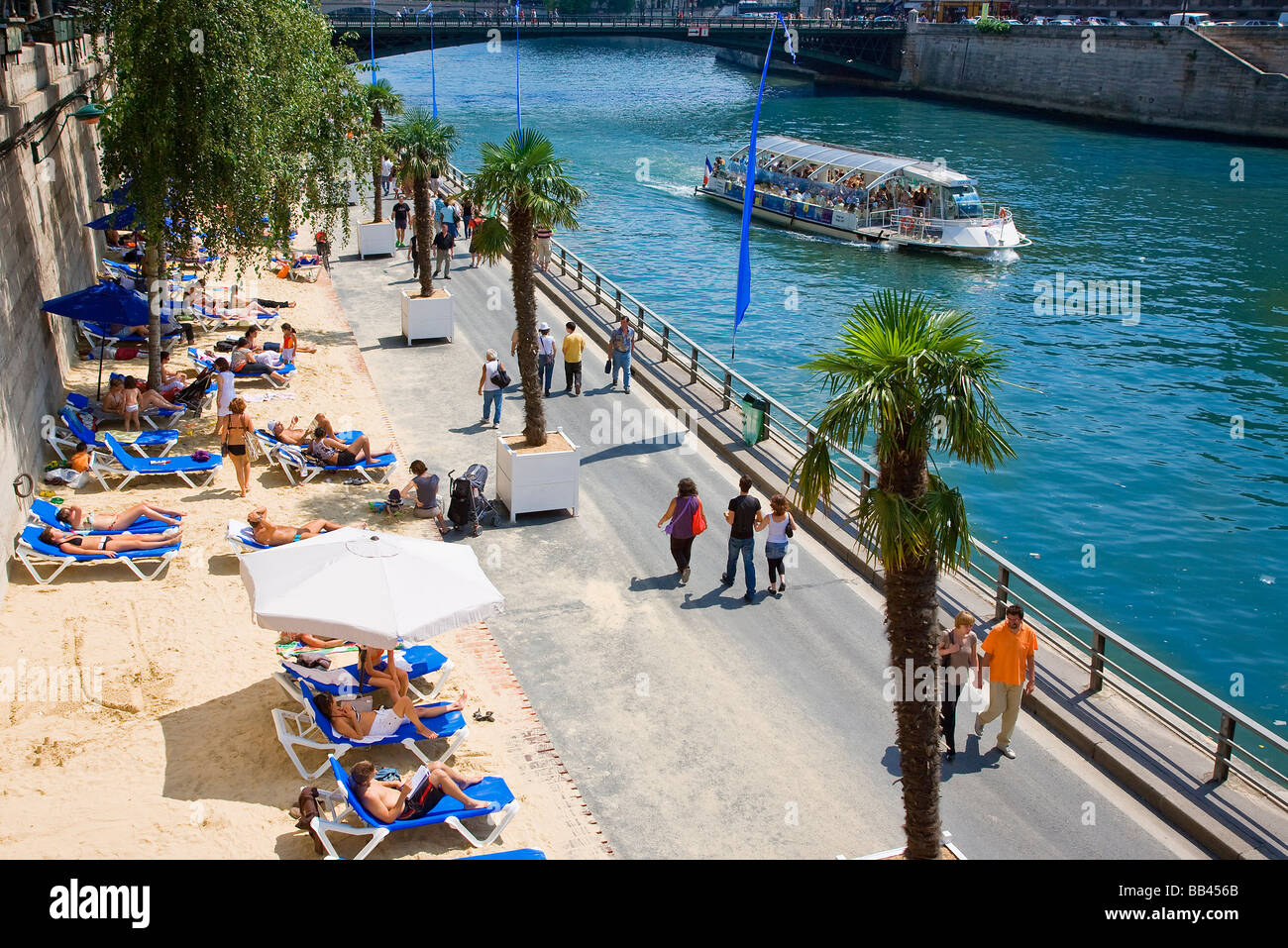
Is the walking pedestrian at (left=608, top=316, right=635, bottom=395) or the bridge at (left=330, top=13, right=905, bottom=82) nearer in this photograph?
the walking pedestrian at (left=608, top=316, right=635, bottom=395)

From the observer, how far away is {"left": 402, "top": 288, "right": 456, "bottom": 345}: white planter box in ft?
85.1

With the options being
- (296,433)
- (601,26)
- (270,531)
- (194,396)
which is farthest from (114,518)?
(601,26)

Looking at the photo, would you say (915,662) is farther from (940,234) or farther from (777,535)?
(940,234)

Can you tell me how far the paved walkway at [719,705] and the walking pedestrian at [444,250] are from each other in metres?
13.2

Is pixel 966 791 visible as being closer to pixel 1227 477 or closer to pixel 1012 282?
pixel 1227 477

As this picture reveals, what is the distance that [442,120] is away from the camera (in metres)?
79.9

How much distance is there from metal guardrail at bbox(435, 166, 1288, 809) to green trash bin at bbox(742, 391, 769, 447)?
14 centimetres

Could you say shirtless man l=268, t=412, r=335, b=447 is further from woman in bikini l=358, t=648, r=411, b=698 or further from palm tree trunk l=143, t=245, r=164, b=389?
woman in bikini l=358, t=648, r=411, b=698

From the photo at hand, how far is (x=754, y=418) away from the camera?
779 inches

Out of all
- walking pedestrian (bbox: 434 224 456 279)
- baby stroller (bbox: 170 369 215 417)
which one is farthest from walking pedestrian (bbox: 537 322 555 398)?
walking pedestrian (bbox: 434 224 456 279)

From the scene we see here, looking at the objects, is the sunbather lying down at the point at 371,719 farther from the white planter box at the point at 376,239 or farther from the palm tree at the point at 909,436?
the white planter box at the point at 376,239

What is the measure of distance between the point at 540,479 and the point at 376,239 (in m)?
20.0
